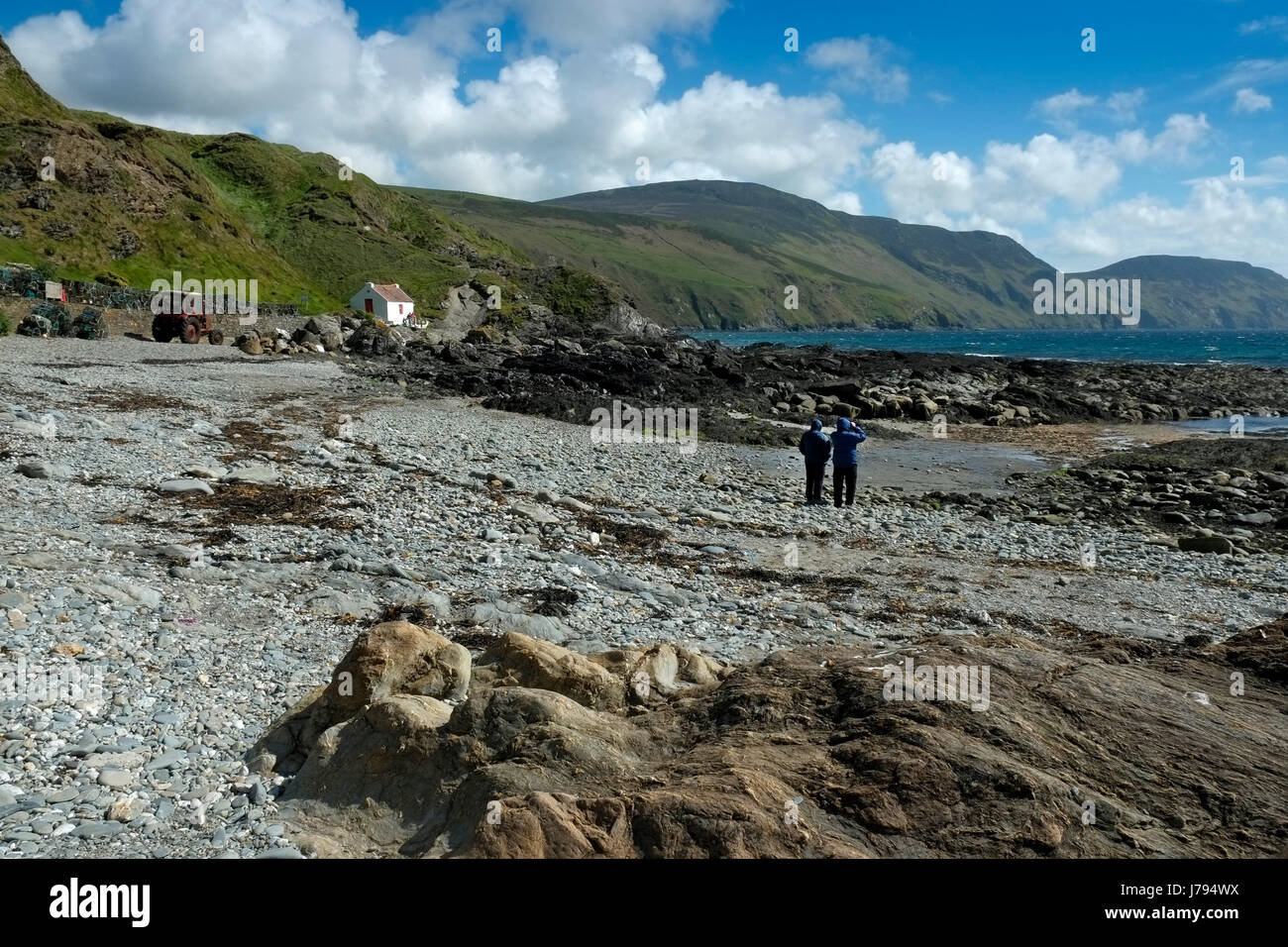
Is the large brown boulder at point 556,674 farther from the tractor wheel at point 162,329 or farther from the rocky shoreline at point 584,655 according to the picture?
the tractor wheel at point 162,329

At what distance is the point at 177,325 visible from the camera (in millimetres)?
48312

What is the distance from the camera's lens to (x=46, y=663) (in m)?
7.65

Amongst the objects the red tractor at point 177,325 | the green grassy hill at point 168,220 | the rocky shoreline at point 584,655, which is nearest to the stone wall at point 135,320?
the red tractor at point 177,325

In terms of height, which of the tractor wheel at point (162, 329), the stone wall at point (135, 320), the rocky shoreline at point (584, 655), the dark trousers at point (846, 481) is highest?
the stone wall at point (135, 320)

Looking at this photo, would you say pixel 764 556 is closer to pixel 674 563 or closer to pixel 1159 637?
pixel 674 563

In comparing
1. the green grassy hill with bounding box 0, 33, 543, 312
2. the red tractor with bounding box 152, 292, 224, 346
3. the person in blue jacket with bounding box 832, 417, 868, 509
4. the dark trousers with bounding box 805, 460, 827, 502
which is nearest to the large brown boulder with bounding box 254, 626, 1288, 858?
the person in blue jacket with bounding box 832, 417, 868, 509

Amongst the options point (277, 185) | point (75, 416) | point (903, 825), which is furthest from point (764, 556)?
point (277, 185)

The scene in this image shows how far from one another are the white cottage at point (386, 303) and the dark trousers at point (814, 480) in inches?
2435

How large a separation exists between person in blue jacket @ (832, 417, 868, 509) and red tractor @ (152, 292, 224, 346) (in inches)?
1576

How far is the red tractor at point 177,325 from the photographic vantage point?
48.3 metres

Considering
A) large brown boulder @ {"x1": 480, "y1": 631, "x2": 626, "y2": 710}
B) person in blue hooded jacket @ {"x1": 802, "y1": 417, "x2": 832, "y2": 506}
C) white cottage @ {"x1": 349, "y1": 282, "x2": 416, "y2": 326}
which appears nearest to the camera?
large brown boulder @ {"x1": 480, "y1": 631, "x2": 626, "y2": 710}

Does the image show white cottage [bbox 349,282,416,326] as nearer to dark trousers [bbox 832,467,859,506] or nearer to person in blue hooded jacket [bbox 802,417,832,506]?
person in blue hooded jacket [bbox 802,417,832,506]

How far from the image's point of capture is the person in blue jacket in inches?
837

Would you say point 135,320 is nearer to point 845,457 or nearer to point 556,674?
point 845,457
